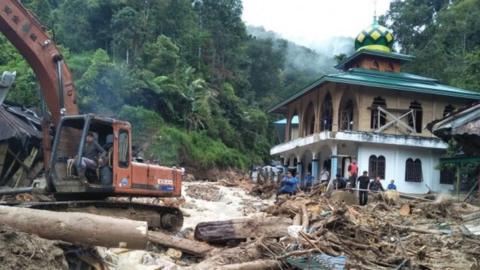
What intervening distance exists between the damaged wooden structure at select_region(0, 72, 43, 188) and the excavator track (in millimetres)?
4597

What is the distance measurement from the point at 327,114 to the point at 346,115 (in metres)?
1.56

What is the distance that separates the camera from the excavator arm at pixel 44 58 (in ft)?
41.6

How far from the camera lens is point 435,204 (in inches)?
695

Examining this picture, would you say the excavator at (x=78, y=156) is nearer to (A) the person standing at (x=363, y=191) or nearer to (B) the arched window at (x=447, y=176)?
(A) the person standing at (x=363, y=191)

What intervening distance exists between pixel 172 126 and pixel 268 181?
1310 cm

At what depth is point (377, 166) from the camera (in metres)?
29.1

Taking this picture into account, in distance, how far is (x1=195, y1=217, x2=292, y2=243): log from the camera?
12.0 m

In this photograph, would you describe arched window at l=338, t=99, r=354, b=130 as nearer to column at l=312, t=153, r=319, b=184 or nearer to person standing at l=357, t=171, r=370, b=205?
column at l=312, t=153, r=319, b=184

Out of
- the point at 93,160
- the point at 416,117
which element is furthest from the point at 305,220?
the point at 416,117

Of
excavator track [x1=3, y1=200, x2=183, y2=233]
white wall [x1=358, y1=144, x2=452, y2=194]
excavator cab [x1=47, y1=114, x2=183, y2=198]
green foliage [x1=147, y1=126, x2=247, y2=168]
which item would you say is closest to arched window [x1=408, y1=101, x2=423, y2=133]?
white wall [x1=358, y1=144, x2=452, y2=194]

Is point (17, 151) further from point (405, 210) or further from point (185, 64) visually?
point (185, 64)

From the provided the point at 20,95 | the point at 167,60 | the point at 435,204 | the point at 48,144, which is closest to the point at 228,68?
the point at 167,60

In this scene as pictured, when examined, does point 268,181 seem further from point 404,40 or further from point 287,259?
point 404,40

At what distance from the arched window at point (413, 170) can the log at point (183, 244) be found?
20.1 m
